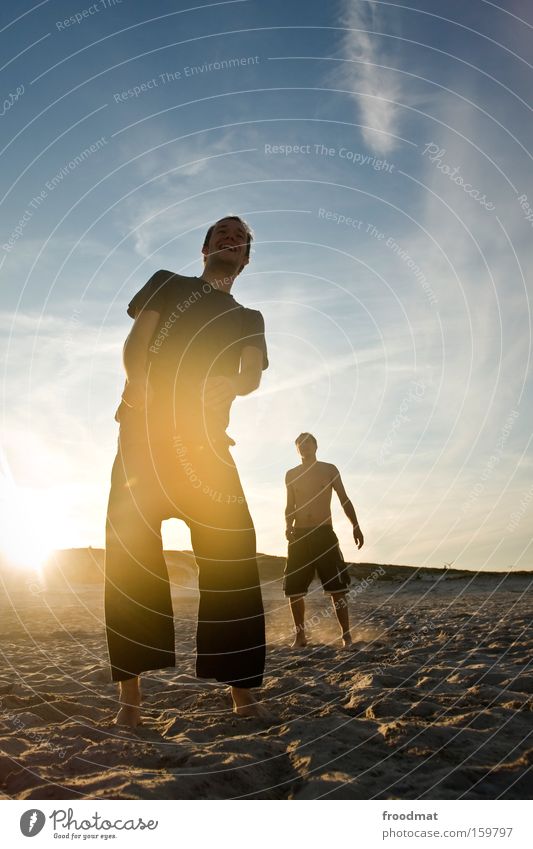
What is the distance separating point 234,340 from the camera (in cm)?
440

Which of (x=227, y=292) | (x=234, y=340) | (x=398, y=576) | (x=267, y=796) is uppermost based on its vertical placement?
(x=227, y=292)

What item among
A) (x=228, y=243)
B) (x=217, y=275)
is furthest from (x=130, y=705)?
(x=228, y=243)

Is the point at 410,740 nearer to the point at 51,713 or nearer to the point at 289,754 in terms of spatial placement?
the point at 289,754

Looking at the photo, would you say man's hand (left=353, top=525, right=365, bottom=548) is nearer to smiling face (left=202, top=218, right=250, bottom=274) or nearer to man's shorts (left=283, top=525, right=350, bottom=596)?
man's shorts (left=283, top=525, right=350, bottom=596)

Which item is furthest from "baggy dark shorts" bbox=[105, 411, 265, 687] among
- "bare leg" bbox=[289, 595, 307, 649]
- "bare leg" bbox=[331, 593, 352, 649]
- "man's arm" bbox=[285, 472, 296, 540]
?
"man's arm" bbox=[285, 472, 296, 540]

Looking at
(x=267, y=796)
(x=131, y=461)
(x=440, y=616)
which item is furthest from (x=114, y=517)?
(x=440, y=616)

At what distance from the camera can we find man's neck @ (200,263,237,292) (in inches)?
176

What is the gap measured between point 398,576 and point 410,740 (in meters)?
18.9

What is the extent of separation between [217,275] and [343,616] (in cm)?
529

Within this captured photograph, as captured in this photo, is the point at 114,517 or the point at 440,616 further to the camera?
the point at 440,616

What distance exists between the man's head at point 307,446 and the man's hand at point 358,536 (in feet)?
4.39

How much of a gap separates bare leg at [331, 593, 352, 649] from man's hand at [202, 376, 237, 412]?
15.8 feet
